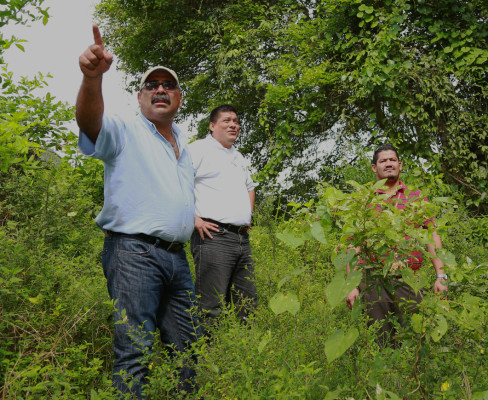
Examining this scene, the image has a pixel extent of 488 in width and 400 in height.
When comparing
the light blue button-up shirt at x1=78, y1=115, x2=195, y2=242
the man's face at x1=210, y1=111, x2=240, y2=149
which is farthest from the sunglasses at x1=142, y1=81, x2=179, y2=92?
the man's face at x1=210, y1=111, x2=240, y2=149

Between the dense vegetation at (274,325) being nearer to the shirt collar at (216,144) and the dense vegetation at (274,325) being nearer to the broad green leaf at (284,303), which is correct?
the broad green leaf at (284,303)

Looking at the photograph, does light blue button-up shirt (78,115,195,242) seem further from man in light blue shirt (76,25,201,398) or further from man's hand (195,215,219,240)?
man's hand (195,215,219,240)

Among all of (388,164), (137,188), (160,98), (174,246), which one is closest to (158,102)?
(160,98)

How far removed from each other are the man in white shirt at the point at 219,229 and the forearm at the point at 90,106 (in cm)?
171

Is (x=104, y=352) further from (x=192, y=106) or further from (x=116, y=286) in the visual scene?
(x=192, y=106)

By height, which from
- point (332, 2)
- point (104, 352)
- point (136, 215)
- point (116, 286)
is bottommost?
point (104, 352)

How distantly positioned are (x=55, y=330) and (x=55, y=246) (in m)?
1.63

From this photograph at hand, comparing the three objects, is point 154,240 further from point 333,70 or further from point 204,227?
point 333,70

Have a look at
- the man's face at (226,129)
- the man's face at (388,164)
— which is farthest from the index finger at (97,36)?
the man's face at (388,164)

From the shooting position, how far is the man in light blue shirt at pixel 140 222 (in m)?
2.43

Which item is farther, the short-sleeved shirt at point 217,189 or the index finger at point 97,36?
the short-sleeved shirt at point 217,189

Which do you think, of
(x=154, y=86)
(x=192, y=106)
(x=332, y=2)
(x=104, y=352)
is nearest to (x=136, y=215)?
(x=154, y=86)

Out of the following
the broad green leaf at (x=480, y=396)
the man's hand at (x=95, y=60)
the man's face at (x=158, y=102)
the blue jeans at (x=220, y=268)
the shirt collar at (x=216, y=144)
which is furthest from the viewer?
the shirt collar at (x=216, y=144)

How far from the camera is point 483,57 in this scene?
649 cm
